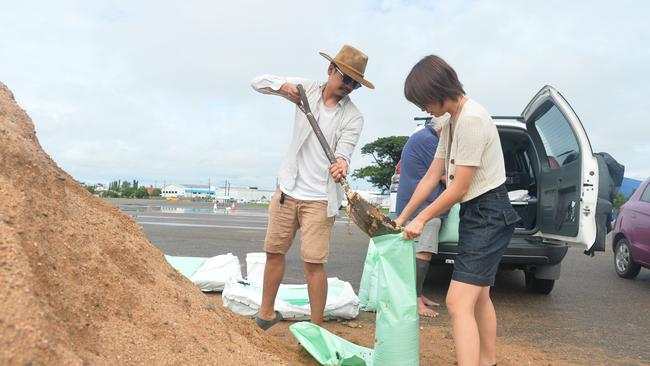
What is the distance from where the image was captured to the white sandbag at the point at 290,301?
413cm

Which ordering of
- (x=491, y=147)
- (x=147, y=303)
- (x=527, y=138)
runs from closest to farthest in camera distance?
(x=147, y=303) → (x=491, y=147) → (x=527, y=138)

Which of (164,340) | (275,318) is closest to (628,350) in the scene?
(275,318)

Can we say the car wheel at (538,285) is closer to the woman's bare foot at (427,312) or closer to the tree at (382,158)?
the woman's bare foot at (427,312)

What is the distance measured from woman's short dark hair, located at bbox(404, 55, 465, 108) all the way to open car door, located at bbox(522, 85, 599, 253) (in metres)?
2.35

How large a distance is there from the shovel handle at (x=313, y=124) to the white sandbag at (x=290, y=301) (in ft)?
4.92

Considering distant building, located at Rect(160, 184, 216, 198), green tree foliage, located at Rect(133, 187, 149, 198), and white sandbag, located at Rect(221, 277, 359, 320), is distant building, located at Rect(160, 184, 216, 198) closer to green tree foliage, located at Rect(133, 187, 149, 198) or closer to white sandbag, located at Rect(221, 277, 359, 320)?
green tree foliage, located at Rect(133, 187, 149, 198)

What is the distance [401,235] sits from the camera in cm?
279

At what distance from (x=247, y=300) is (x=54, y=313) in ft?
8.00

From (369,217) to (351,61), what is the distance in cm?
105

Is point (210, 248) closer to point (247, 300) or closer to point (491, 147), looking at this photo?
point (247, 300)

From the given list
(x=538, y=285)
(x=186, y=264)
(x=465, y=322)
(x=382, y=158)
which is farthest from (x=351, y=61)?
(x=382, y=158)

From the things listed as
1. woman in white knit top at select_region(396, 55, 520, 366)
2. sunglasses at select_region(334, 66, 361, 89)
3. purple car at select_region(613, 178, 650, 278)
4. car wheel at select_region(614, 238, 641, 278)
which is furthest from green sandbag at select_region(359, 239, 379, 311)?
car wheel at select_region(614, 238, 641, 278)

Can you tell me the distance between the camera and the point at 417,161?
4.62 m

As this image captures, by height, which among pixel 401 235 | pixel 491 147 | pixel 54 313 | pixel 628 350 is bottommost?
pixel 628 350
